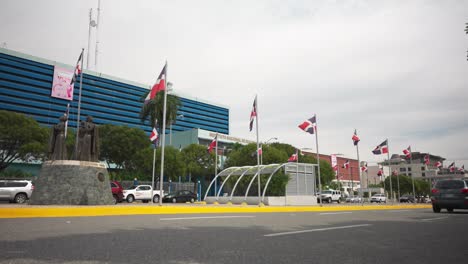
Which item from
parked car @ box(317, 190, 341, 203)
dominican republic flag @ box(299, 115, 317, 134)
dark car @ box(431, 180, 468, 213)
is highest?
dominican republic flag @ box(299, 115, 317, 134)

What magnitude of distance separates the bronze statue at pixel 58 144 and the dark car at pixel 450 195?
19.2m

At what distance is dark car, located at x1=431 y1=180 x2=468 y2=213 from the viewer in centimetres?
1524

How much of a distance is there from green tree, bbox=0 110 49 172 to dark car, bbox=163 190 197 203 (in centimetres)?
2114

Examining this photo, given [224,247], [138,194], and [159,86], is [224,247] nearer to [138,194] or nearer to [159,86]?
[159,86]

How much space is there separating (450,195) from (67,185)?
18.8 metres

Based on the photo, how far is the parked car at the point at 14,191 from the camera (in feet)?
75.7

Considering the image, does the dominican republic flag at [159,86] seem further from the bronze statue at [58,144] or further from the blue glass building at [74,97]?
the blue glass building at [74,97]

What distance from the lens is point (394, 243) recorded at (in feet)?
19.5

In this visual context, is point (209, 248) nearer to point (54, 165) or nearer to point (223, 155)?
point (54, 165)

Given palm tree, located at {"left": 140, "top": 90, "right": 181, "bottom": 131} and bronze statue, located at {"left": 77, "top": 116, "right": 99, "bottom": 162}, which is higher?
palm tree, located at {"left": 140, "top": 90, "right": 181, "bottom": 131}

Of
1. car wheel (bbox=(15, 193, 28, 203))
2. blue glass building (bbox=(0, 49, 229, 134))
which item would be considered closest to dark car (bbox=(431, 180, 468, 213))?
car wheel (bbox=(15, 193, 28, 203))

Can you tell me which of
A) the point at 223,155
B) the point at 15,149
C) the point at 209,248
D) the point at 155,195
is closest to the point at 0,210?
the point at 209,248

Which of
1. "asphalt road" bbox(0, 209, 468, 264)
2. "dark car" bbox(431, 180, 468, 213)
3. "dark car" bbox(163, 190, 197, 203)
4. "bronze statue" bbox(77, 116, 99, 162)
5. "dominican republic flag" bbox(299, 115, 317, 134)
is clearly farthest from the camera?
"dark car" bbox(163, 190, 197, 203)

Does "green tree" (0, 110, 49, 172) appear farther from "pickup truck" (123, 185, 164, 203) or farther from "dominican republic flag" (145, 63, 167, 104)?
"dominican republic flag" (145, 63, 167, 104)
